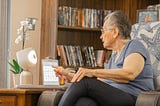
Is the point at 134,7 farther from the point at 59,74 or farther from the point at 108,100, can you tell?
the point at 108,100

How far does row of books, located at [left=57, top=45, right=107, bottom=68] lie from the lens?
3732 millimetres

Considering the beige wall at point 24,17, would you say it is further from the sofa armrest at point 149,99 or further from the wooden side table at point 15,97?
the sofa armrest at point 149,99

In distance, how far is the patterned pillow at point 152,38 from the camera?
257 centimetres

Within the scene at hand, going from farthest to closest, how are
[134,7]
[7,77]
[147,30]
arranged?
[134,7]
[7,77]
[147,30]

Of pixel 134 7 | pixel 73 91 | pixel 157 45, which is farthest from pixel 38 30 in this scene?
pixel 73 91

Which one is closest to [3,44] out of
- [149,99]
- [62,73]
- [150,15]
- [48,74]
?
[48,74]

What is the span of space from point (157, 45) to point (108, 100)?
642mm

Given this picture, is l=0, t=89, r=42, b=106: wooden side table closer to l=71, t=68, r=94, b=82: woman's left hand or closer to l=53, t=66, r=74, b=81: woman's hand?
l=53, t=66, r=74, b=81: woman's hand

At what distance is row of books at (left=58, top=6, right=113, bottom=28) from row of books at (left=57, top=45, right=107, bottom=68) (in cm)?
23

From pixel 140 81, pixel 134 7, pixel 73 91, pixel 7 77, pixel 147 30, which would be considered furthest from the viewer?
pixel 134 7

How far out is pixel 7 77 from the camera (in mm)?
3738

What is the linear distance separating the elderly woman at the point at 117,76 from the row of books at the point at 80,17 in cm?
118

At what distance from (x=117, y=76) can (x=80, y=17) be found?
5.32 ft

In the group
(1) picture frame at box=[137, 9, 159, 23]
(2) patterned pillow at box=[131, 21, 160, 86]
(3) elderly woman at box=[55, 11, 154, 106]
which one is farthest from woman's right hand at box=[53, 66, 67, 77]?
(1) picture frame at box=[137, 9, 159, 23]
